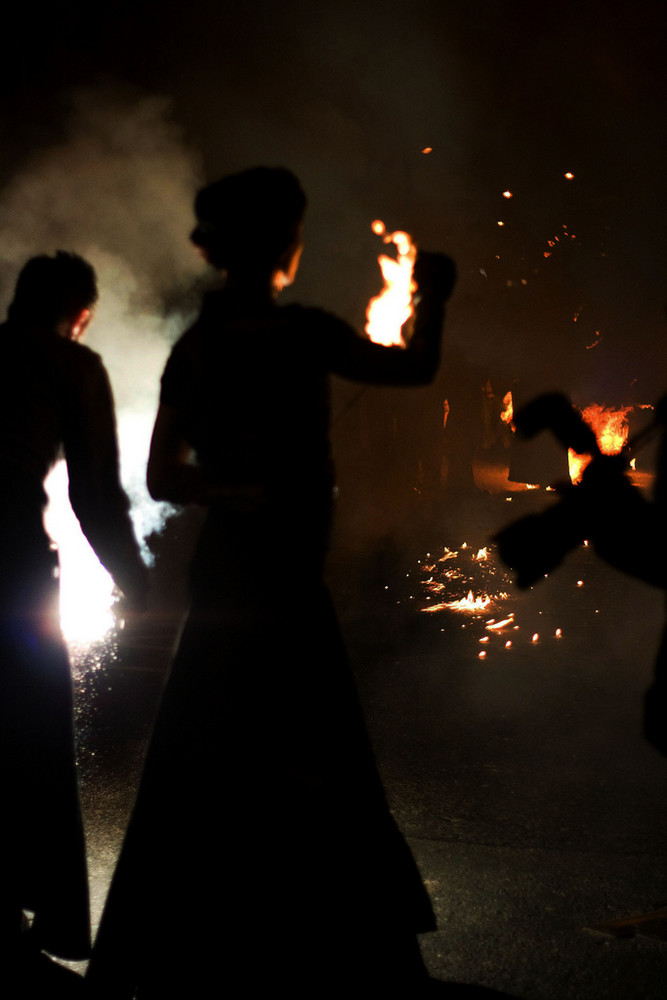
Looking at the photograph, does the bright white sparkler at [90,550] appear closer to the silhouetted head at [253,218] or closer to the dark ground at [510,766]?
the dark ground at [510,766]

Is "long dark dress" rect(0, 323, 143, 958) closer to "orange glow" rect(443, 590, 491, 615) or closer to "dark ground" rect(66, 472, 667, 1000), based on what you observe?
"dark ground" rect(66, 472, 667, 1000)

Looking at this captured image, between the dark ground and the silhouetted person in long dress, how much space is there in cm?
15

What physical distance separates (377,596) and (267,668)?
633cm

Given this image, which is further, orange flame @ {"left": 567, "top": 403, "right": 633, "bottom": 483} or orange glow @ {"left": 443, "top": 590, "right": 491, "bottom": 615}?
orange flame @ {"left": 567, "top": 403, "right": 633, "bottom": 483}

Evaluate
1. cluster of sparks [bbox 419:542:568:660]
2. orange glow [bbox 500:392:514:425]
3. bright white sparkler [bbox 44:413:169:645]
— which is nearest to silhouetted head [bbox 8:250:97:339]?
bright white sparkler [bbox 44:413:169:645]

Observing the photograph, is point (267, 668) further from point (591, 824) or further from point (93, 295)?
point (591, 824)

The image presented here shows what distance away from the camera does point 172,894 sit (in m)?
1.87

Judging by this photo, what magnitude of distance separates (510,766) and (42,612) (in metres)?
2.76

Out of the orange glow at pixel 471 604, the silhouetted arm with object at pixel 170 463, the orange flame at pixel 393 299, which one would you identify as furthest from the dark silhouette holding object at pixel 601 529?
the orange glow at pixel 471 604

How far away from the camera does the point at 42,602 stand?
224 centimetres

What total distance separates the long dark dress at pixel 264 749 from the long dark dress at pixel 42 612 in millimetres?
385

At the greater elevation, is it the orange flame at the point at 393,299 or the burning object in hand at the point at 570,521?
the orange flame at the point at 393,299

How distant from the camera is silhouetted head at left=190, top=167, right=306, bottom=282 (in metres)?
1.98

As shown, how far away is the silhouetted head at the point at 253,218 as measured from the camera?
1977 mm
